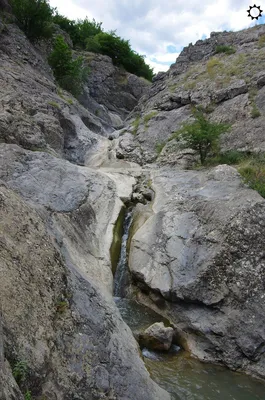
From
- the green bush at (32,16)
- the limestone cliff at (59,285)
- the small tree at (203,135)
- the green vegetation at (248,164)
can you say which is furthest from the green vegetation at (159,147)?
the green bush at (32,16)

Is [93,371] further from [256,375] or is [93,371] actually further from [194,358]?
[256,375]

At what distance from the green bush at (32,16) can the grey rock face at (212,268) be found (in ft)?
78.2

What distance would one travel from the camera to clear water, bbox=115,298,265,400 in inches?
344

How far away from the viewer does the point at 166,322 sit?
11406 millimetres

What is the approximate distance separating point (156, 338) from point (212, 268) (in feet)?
9.46

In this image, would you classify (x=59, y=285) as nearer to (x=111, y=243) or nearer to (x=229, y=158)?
(x=111, y=243)

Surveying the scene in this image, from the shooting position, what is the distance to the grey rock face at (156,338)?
33.2 feet

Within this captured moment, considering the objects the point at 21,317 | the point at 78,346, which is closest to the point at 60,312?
the point at 78,346

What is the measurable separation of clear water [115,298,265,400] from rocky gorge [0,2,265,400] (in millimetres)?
379

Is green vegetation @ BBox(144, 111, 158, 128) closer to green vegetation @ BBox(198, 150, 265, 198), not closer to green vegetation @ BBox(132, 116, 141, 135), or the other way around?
green vegetation @ BBox(132, 116, 141, 135)

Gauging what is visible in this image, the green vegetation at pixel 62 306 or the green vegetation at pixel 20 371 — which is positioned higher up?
the green vegetation at pixel 62 306

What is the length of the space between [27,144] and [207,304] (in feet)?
36.0

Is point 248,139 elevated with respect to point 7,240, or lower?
elevated

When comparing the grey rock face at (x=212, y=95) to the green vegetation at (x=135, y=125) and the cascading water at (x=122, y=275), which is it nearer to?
the green vegetation at (x=135, y=125)
